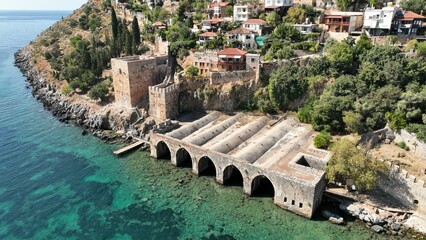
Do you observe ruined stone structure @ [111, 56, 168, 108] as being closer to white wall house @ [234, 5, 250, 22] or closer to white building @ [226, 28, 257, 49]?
white building @ [226, 28, 257, 49]

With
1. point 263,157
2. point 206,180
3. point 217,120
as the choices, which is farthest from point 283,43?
A: point 206,180

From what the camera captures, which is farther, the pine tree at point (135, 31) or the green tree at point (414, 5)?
the pine tree at point (135, 31)

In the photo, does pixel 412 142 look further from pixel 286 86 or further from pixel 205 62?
pixel 205 62

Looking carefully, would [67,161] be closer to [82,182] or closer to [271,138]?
[82,182]

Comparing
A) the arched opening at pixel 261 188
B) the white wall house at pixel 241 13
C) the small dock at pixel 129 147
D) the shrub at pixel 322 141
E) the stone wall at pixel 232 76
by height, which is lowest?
the arched opening at pixel 261 188

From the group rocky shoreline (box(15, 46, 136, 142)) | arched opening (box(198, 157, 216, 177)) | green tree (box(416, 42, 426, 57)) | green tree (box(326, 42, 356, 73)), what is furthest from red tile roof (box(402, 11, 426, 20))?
rocky shoreline (box(15, 46, 136, 142))

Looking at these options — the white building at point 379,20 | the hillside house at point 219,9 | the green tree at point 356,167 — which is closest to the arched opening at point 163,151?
the green tree at point 356,167

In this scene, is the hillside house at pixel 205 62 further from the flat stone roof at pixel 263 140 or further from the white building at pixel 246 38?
the flat stone roof at pixel 263 140
